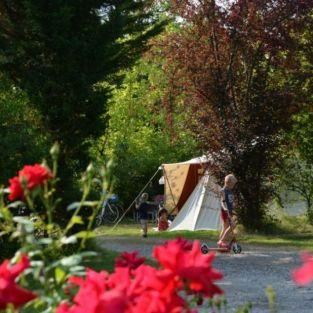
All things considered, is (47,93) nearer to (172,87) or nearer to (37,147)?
(37,147)

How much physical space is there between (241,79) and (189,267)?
17.0m

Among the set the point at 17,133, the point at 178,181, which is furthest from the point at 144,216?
the point at 17,133

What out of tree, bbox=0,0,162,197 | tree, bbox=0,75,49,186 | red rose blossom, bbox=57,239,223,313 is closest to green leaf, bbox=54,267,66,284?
red rose blossom, bbox=57,239,223,313

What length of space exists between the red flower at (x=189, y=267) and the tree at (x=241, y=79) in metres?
15.9

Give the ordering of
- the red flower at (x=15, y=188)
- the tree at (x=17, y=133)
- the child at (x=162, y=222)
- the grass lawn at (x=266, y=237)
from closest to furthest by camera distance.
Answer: the red flower at (x=15, y=188), the tree at (x=17, y=133), the grass lawn at (x=266, y=237), the child at (x=162, y=222)

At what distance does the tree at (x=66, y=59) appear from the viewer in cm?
1055

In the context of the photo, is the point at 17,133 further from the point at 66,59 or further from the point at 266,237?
the point at 266,237

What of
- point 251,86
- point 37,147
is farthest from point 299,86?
point 37,147

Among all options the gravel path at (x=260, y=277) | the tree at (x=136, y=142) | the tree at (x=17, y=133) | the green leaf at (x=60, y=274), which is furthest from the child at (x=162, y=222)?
the green leaf at (x=60, y=274)

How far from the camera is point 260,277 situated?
1029cm

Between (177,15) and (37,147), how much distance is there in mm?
9764

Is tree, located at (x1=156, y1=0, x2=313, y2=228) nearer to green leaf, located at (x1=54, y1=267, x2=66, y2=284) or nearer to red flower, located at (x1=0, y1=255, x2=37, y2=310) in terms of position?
green leaf, located at (x1=54, y1=267, x2=66, y2=284)

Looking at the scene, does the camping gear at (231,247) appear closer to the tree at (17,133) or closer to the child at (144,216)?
the tree at (17,133)

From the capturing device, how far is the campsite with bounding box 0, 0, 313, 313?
7.95 ft
